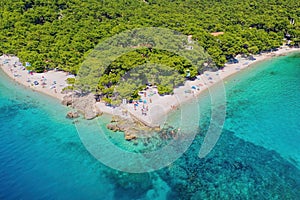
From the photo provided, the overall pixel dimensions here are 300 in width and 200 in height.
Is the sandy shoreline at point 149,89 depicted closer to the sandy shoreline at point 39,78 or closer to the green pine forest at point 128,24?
the sandy shoreline at point 39,78

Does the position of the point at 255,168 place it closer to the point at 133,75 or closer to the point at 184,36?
the point at 133,75

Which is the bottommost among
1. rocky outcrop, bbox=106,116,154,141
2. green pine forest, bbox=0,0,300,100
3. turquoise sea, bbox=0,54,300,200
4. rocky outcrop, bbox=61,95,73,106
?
turquoise sea, bbox=0,54,300,200

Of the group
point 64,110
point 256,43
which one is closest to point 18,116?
point 64,110

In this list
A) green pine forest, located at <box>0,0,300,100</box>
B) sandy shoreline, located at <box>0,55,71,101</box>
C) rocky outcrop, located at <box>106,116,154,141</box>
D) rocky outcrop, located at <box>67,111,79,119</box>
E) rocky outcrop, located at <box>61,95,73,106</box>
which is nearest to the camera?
rocky outcrop, located at <box>106,116,154,141</box>

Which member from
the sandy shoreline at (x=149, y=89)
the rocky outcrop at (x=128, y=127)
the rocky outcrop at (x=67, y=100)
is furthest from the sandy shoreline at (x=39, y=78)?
the rocky outcrop at (x=128, y=127)

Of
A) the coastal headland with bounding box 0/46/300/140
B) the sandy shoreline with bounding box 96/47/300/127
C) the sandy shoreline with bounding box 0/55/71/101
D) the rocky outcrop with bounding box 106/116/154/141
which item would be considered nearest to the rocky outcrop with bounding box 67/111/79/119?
the coastal headland with bounding box 0/46/300/140

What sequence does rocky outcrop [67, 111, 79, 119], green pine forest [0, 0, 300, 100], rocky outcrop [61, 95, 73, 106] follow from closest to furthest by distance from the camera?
rocky outcrop [67, 111, 79, 119] < rocky outcrop [61, 95, 73, 106] < green pine forest [0, 0, 300, 100]

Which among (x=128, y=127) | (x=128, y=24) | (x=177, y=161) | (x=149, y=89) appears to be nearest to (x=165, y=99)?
(x=149, y=89)

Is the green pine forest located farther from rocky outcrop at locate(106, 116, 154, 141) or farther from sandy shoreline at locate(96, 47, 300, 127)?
rocky outcrop at locate(106, 116, 154, 141)

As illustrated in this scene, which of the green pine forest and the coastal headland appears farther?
the green pine forest
